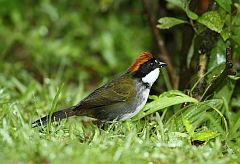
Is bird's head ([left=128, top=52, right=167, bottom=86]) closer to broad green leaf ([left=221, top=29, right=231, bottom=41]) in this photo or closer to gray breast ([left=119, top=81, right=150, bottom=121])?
gray breast ([left=119, top=81, right=150, bottom=121])

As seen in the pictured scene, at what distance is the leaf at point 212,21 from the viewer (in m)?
5.36

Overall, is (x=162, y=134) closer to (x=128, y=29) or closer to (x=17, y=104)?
(x=17, y=104)

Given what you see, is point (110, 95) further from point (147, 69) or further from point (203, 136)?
point (203, 136)

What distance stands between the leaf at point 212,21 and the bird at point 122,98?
1.70 feet

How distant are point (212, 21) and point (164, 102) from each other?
0.80 metres

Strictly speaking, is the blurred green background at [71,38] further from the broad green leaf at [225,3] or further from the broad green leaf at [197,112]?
the broad green leaf at [225,3]

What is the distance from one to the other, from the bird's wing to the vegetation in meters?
0.19

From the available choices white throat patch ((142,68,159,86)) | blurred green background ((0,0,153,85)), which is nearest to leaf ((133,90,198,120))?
white throat patch ((142,68,159,86))

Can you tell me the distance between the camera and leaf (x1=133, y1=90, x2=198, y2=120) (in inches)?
211

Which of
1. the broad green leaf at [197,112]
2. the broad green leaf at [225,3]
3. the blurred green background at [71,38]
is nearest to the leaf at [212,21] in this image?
the broad green leaf at [225,3]

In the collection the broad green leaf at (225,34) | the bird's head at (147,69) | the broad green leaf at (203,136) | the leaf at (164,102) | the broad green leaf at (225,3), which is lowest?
the broad green leaf at (203,136)

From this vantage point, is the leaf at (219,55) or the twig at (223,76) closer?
the twig at (223,76)

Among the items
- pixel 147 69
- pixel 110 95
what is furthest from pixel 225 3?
pixel 110 95

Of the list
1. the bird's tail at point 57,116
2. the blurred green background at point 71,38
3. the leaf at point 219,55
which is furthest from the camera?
the blurred green background at point 71,38
